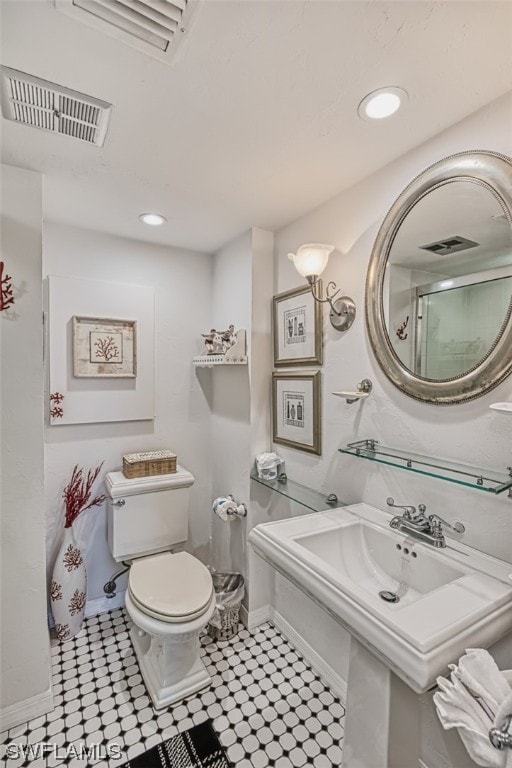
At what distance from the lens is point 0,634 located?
4.77ft

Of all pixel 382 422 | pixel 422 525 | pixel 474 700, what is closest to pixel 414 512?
pixel 422 525

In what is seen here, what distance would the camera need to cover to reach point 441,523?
1.19m

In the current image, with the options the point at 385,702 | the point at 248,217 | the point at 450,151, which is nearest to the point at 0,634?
the point at 385,702

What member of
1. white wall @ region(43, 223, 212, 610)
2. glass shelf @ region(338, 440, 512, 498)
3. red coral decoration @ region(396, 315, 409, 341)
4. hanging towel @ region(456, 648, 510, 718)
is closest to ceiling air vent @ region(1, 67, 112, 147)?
white wall @ region(43, 223, 212, 610)

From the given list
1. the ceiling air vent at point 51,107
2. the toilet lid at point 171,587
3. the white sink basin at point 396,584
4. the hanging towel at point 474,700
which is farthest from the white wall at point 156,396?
the hanging towel at point 474,700

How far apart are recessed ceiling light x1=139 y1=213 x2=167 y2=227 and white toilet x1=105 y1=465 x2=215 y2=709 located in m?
1.43

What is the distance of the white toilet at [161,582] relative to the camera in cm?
154

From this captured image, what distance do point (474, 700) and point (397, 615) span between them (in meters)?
0.19

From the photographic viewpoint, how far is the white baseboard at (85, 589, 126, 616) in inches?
84.4

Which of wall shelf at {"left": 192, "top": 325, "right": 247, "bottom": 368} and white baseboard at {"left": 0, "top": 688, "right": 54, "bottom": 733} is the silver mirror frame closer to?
wall shelf at {"left": 192, "top": 325, "right": 247, "bottom": 368}

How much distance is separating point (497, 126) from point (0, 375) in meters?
1.92

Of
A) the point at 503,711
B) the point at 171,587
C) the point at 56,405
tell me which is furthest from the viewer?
the point at 56,405

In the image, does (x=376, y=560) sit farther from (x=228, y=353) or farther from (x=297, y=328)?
(x=228, y=353)

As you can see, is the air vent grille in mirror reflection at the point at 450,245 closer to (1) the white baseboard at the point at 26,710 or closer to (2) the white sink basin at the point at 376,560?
(2) the white sink basin at the point at 376,560
